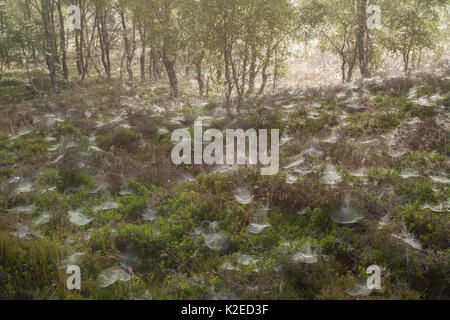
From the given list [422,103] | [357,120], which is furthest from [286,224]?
[422,103]

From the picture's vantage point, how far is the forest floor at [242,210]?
13.7 feet

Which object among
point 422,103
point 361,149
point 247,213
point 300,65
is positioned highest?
point 300,65

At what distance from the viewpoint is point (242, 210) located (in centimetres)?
581

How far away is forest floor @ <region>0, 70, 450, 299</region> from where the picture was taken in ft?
13.7

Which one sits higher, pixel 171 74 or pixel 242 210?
pixel 171 74

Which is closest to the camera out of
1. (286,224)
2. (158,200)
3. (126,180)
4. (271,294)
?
(271,294)

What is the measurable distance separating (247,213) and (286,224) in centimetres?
73

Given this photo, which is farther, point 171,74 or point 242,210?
point 171,74

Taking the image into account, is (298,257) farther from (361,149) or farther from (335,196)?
(361,149)

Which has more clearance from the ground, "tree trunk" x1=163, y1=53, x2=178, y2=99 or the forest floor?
"tree trunk" x1=163, y1=53, x2=178, y2=99

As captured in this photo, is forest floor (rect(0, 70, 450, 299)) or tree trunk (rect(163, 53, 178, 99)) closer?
forest floor (rect(0, 70, 450, 299))

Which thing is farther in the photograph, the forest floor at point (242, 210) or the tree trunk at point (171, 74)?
the tree trunk at point (171, 74)

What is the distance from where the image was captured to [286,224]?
5496 millimetres

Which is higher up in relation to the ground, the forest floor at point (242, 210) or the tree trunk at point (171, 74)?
the tree trunk at point (171, 74)
